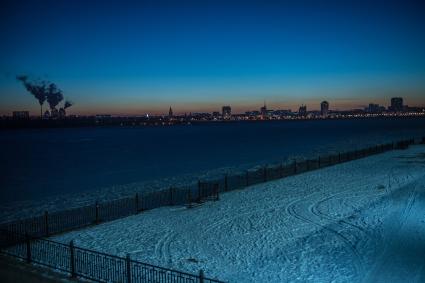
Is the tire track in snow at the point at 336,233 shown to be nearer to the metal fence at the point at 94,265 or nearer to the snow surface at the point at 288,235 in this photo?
the snow surface at the point at 288,235

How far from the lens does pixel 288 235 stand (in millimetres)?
18234

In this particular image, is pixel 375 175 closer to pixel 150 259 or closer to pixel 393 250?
pixel 393 250

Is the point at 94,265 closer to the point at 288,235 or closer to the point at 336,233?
the point at 288,235

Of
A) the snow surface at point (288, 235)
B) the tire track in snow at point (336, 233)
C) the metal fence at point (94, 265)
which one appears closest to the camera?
the metal fence at point (94, 265)

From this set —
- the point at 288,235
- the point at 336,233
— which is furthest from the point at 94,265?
the point at 336,233

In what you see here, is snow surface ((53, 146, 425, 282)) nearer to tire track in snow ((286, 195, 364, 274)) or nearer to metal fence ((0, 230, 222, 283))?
tire track in snow ((286, 195, 364, 274))

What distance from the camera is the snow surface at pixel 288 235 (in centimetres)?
1412

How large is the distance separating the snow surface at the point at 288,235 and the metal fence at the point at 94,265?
1.43m

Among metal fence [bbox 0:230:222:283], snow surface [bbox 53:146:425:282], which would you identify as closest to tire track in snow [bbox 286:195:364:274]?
snow surface [bbox 53:146:425:282]

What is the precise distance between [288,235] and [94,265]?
8.30 meters

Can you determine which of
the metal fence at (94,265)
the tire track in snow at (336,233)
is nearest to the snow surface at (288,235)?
the tire track in snow at (336,233)

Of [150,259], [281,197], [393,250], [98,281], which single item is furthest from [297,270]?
[281,197]

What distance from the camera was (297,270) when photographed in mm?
14070

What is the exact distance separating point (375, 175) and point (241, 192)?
1247cm
